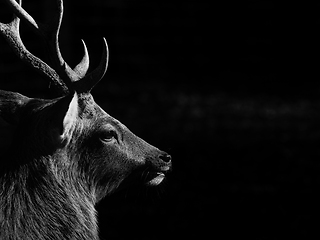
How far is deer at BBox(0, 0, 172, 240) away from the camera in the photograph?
3.95m

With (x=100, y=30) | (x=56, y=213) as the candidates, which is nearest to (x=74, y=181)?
(x=56, y=213)

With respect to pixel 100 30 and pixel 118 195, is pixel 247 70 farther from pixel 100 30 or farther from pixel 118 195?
pixel 118 195

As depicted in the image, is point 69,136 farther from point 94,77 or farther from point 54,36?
point 54,36

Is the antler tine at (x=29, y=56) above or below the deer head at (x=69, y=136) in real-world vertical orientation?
above

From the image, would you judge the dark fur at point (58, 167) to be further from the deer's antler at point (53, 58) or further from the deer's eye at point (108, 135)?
the deer's antler at point (53, 58)

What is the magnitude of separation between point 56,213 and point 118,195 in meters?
3.30

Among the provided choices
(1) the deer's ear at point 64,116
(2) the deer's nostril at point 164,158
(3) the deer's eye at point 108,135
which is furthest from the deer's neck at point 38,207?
(2) the deer's nostril at point 164,158

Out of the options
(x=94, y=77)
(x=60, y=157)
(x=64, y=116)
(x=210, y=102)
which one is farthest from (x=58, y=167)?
(x=210, y=102)

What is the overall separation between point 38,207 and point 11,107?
0.56 m

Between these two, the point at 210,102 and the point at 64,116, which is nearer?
the point at 64,116

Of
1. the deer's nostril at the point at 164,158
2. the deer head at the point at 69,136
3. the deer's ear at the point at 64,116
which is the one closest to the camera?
the deer's ear at the point at 64,116

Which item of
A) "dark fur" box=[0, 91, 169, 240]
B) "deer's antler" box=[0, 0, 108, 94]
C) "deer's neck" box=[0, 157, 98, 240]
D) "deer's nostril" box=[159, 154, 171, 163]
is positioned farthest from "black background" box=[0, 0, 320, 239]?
"deer's antler" box=[0, 0, 108, 94]

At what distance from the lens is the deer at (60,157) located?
395cm

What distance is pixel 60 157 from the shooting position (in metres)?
4.08
